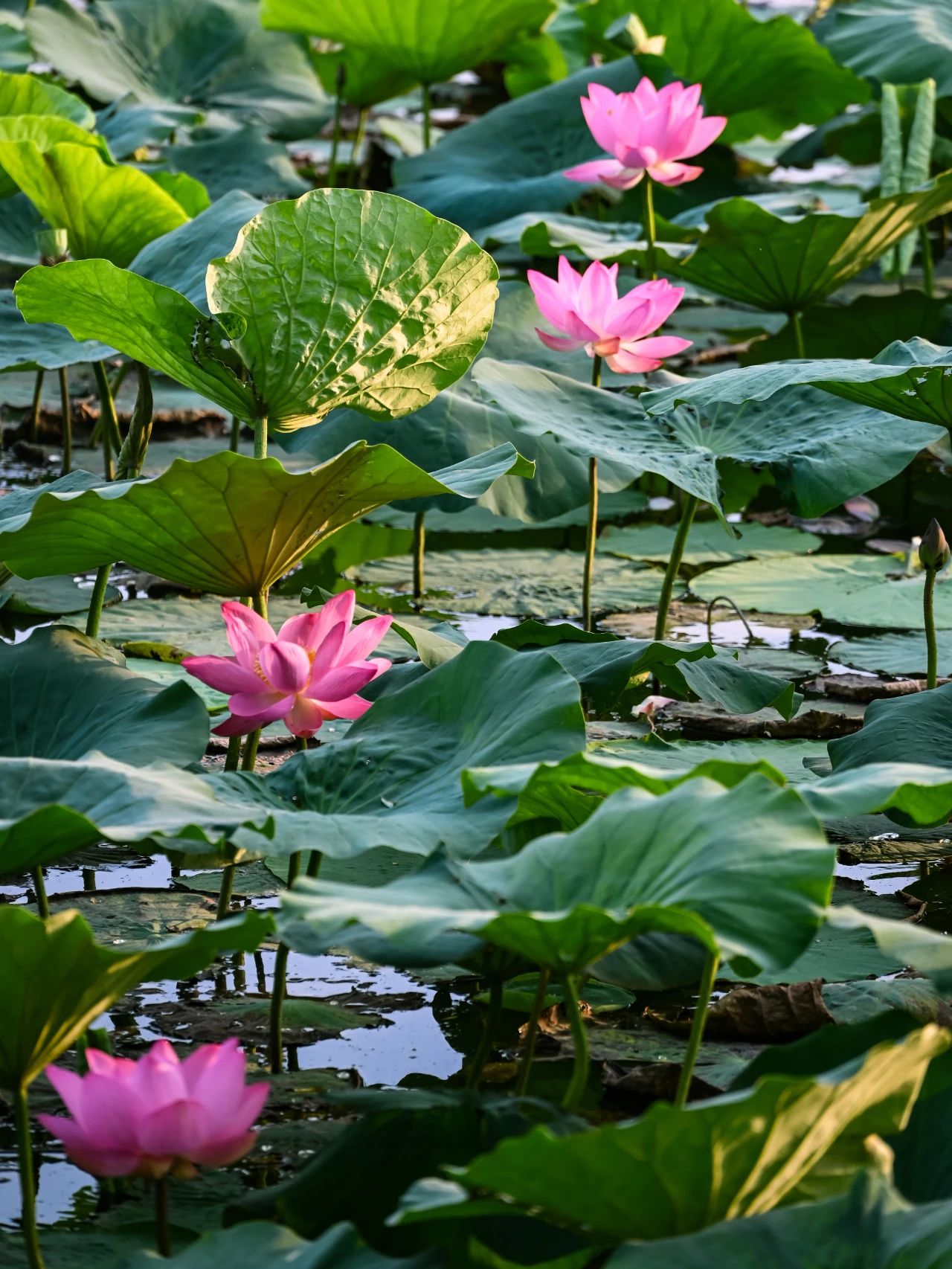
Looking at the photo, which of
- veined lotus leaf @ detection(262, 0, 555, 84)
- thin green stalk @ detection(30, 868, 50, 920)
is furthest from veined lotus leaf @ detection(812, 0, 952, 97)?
thin green stalk @ detection(30, 868, 50, 920)

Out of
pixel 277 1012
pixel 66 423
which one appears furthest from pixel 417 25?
pixel 277 1012

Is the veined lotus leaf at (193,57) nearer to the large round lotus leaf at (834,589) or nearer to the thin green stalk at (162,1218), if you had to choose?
the large round lotus leaf at (834,589)

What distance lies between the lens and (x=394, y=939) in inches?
34.5

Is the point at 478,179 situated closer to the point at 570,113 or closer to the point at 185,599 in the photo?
the point at 570,113

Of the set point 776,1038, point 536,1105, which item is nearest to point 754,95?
point 776,1038

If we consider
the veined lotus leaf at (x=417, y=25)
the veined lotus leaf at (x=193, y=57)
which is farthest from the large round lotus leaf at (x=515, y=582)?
the veined lotus leaf at (x=193, y=57)

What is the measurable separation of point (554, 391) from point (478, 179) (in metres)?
1.99

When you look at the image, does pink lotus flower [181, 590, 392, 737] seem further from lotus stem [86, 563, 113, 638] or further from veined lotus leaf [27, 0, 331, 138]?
veined lotus leaf [27, 0, 331, 138]

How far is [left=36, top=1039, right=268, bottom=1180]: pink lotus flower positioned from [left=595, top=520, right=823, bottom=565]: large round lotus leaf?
201 centimetres

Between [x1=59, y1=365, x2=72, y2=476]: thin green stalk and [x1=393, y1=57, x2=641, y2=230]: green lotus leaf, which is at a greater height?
[x1=393, y1=57, x2=641, y2=230]: green lotus leaf

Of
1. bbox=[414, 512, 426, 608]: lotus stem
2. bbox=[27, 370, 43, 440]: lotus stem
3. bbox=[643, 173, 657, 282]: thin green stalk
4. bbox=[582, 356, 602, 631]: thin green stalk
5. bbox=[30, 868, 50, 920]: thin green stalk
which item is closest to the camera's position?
bbox=[30, 868, 50, 920]: thin green stalk

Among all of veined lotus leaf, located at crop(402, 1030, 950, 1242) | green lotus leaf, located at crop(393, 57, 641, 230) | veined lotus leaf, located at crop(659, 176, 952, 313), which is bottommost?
veined lotus leaf, located at crop(402, 1030, 950, 1242)

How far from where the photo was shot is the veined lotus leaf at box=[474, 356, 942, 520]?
2027 millimetres

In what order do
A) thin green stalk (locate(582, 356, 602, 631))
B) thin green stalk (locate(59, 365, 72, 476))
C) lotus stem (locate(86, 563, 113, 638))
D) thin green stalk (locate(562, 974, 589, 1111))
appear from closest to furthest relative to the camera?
thin green stalk (locate(562, 974, 589, 1111)) → lotus stem (locate(86, 563, 113, 638)) → thin green stalk (locate(582, 356, 602, 631)) → thin green stalk (locate(59, 365, 72, 476))
